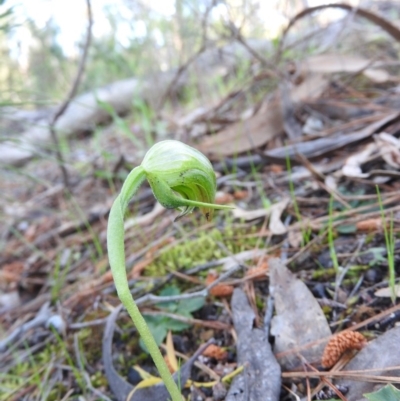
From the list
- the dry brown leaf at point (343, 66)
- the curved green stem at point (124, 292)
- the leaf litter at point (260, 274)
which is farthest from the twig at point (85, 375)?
the dry brown leaf at point (343, 66)

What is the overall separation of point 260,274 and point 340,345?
35 cm

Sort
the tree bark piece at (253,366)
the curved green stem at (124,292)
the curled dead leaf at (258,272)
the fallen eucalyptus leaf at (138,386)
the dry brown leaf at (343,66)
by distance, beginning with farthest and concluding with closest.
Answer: the dry brown leaf at (343,66) → the curled dead leaf at (258,272) → the fallen eucalyptus leaf at (138,386) → the tree bark piece at (253,366) → the curved green stem at (124,292)

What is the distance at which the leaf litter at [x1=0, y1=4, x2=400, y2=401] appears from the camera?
2.95 ft

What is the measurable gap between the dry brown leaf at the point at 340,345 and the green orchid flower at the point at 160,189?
0.33 metres

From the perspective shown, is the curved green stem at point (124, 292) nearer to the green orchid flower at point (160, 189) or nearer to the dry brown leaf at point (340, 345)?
the green orchid flower at point (160, 189)

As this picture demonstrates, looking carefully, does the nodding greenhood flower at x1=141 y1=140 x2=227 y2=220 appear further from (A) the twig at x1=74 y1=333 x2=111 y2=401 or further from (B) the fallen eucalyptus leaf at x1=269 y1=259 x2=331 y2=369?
(A) the twig at x1=74 y1=333 x2=111 y2=401

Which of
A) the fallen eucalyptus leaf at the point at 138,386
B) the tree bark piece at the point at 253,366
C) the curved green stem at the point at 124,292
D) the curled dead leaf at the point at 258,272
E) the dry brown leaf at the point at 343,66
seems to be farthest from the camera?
the dry brown leaf at the point at 343,66

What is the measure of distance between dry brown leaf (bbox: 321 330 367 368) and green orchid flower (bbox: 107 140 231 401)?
0.33 metres

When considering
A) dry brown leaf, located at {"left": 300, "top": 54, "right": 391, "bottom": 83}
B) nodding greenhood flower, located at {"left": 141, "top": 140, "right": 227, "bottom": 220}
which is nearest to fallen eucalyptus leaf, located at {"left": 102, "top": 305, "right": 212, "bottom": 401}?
nodding greenhood flower, located at {"left": 141, "top": 140, "right": 227, "bottom": 220}

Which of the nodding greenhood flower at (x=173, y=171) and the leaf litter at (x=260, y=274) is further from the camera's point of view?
the leaf litter at (x=260, y=274)

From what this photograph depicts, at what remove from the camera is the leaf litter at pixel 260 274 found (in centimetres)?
90

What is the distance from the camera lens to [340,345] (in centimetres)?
83

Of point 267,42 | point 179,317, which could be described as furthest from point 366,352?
point 267,42

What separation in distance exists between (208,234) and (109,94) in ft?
11.3
